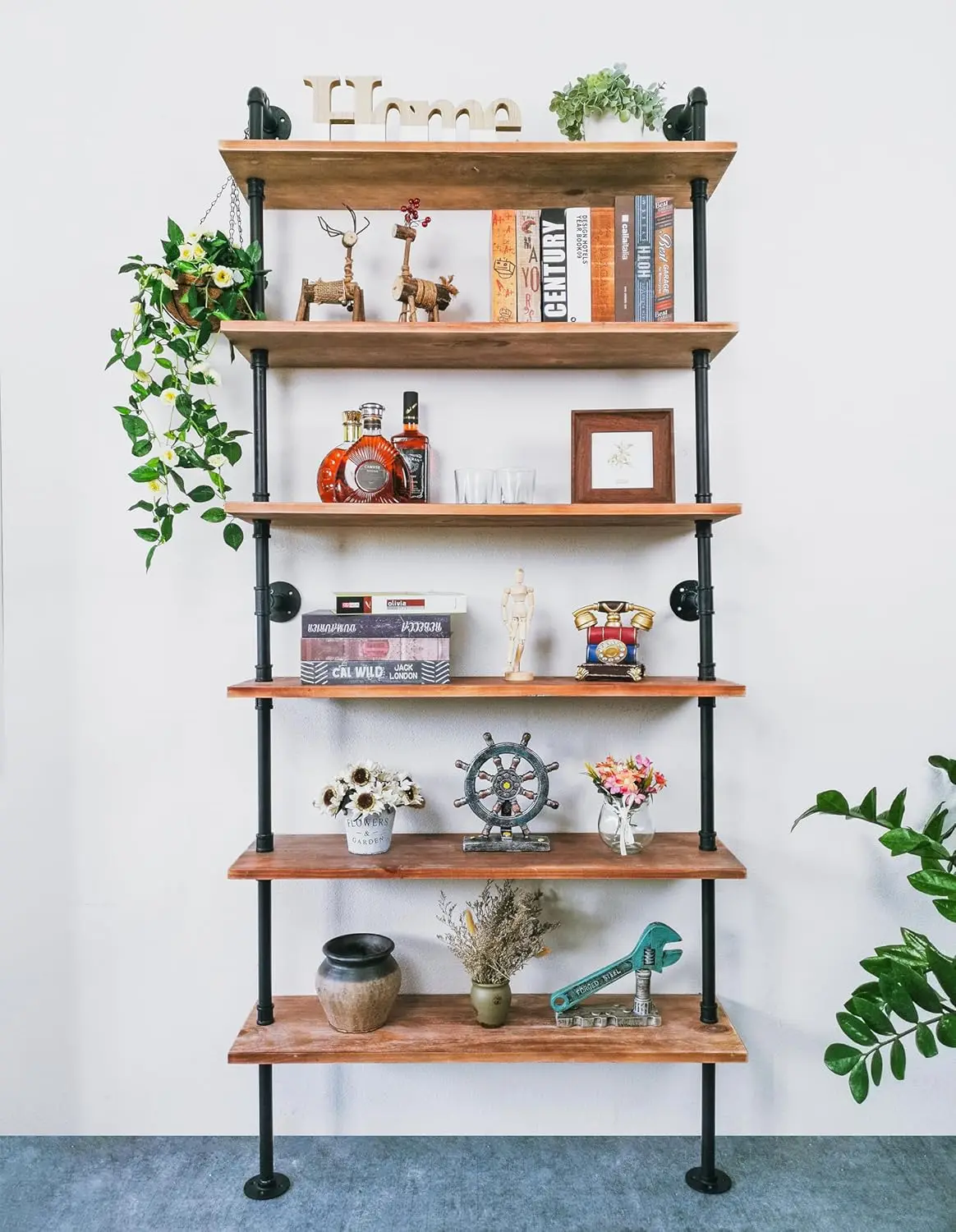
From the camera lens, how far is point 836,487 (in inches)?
77.1

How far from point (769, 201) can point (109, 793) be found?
1.93m

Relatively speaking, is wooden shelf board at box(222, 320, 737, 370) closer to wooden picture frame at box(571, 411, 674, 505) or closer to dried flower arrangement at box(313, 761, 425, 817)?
wooden picture frame at box(571, 411, 674, 505)

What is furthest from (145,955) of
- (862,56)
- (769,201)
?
(862,56)

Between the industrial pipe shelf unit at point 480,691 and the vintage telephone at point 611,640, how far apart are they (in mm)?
58

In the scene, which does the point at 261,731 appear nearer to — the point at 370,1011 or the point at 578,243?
the point at 370,1011

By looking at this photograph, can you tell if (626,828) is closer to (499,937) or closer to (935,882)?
(499,937)

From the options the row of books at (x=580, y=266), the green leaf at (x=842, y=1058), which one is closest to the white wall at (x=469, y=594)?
the row of books at (x=580, y=266)

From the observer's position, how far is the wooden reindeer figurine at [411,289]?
1.76 metres

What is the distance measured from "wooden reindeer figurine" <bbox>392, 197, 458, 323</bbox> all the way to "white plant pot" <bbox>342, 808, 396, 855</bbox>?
3.18 feet

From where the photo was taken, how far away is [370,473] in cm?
173

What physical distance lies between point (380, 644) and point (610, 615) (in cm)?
46

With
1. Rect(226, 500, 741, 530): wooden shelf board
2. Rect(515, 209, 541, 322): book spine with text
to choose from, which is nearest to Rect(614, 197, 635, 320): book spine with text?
Rect(515, 209, 541, 322): book spine with text

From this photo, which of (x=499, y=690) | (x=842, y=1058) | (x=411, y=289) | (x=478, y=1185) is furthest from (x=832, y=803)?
(x=411, y=289)

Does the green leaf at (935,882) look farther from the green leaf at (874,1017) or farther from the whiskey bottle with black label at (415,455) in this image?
the whiskey bottle with black label at (415,455)
